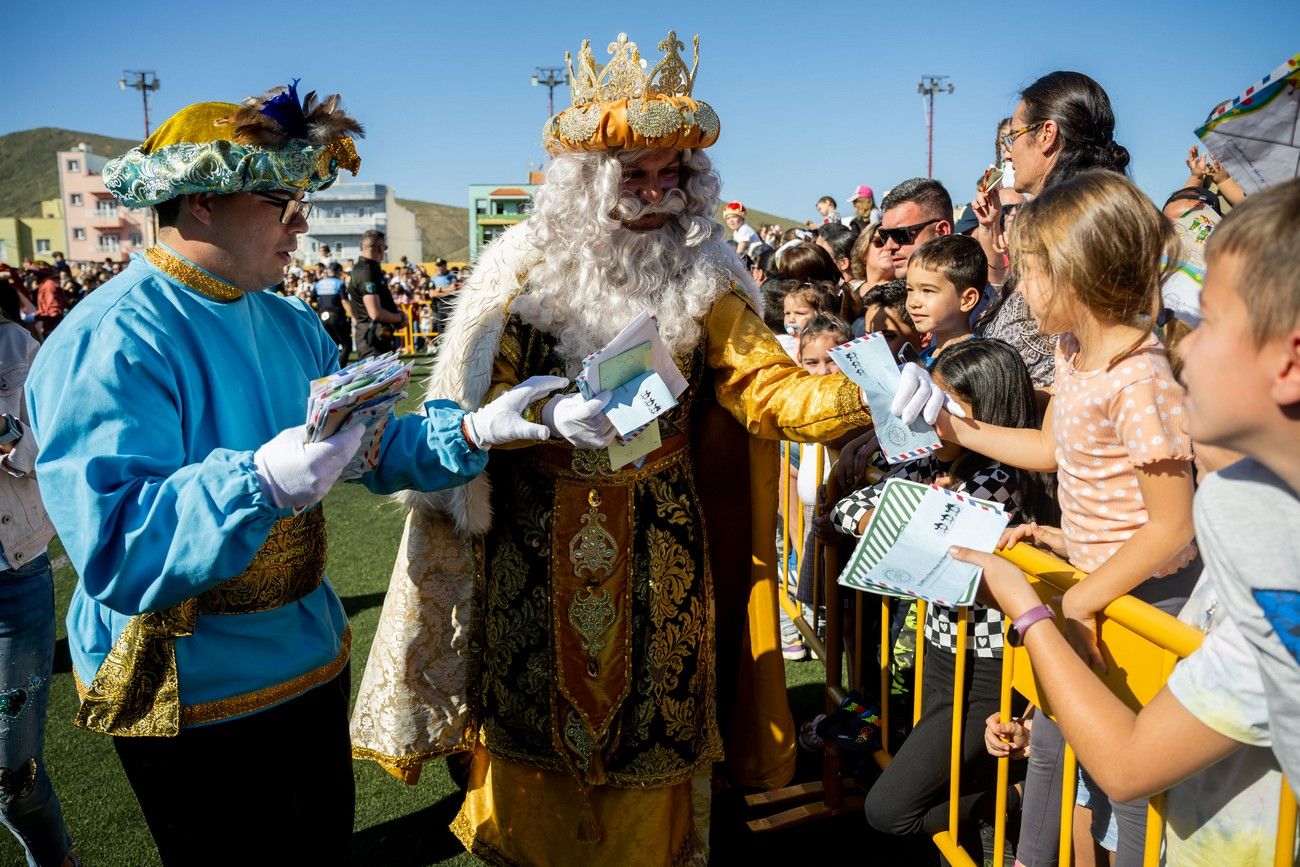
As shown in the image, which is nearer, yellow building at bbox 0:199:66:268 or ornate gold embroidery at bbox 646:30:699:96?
ornate gold embroidery at bbox 646:30:699:96

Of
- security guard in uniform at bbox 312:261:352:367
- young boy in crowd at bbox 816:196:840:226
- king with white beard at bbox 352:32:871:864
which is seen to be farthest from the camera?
security guard in uniform at bbox 312:261:352:367

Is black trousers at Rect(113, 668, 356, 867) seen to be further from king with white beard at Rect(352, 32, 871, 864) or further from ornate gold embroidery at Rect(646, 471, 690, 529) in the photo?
ornate gold embroidery at Rect(646, 471, 690, 529)

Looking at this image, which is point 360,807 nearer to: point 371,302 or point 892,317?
point 892,317

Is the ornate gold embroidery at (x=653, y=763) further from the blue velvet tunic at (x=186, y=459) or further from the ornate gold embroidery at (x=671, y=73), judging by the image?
the ornate gold embroidery at (x=671, y=73)

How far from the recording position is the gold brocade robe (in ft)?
8.84

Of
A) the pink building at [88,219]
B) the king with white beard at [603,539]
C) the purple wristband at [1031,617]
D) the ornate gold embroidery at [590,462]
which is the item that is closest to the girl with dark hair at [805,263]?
the king with white beard at [603,539]

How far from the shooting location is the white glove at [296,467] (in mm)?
1571

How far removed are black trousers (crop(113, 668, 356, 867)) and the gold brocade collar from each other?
92 cm

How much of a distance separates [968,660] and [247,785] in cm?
183

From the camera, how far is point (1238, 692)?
1159 millimetres

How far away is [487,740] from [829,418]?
1.53 m

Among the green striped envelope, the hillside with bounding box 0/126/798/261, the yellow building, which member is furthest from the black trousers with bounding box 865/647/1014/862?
the hillside with bounding box 0/126/798/261

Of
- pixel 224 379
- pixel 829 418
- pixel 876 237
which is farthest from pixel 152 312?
pixel 876 237

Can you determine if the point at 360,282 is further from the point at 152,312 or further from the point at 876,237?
the point at 152,312
